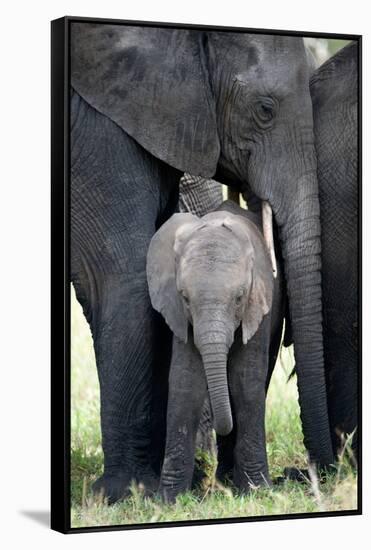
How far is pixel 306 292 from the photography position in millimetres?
8828

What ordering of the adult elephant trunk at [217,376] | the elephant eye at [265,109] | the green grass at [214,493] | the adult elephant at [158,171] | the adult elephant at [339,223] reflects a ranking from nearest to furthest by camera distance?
the adult elephant trunk at [217,376]
the green grass at [214,493]
the adult elephant at [158,171]
the elephant eye at [265,109]
the adult elephant at [339,223]

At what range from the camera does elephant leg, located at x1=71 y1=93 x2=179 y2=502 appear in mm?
8625

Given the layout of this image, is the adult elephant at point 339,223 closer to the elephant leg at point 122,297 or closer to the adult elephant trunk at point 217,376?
the elephant leg at point 122,297

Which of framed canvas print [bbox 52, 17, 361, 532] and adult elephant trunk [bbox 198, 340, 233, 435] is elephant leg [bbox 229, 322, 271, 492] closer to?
framed canvas print [bbox 52, 17, 361, 532]

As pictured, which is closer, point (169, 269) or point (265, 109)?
point (169, 269)

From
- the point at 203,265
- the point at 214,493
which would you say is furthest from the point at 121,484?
the point at 203,265

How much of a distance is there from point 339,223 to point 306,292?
1.33 ft

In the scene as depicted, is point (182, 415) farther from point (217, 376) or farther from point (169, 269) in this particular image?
point (169, 269)

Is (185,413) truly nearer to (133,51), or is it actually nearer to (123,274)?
(123,274)

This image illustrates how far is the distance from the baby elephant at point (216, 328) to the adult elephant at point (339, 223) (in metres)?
0.41

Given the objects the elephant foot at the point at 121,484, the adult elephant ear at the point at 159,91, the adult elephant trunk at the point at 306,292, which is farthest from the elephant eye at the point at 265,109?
the elephant foot at the point at 121,484

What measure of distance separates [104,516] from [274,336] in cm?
125

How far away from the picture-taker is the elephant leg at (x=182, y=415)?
8422mm

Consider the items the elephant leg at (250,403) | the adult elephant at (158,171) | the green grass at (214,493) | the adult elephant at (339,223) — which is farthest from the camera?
the adult elephant at (339,223)
